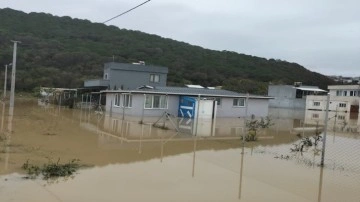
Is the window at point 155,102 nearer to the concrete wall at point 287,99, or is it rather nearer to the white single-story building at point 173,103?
the white single-story building at point 173,103

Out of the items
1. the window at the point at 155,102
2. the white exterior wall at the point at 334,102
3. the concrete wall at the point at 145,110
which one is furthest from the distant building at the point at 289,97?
the window at the point at 155,102

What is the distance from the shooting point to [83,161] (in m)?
11.4

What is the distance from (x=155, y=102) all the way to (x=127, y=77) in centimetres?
1145

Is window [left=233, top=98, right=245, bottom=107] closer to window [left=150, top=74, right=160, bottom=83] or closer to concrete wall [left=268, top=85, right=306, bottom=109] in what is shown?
window [left=150, top=74, right=160, bottom=83]

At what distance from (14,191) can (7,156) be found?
3778mm

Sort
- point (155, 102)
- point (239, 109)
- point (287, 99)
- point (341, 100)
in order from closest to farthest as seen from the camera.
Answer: point (155, 102) < point (239, 109) < point (341, 100) < point (287, 99)

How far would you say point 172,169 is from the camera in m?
11.1

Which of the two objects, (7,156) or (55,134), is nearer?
(7,156)

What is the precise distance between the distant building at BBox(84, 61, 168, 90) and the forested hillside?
860 inches

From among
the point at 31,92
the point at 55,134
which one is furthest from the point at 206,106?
the point at 31,92

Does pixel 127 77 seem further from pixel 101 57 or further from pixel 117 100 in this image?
pixel 101 57

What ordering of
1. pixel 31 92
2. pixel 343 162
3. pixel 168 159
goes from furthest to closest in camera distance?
1. pixel 31 92
2. pixel 343 162
3. pixel 168 159

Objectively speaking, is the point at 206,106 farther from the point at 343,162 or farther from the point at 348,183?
the point at 348,183

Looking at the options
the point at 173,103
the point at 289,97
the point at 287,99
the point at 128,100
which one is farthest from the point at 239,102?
the point at 289,97
